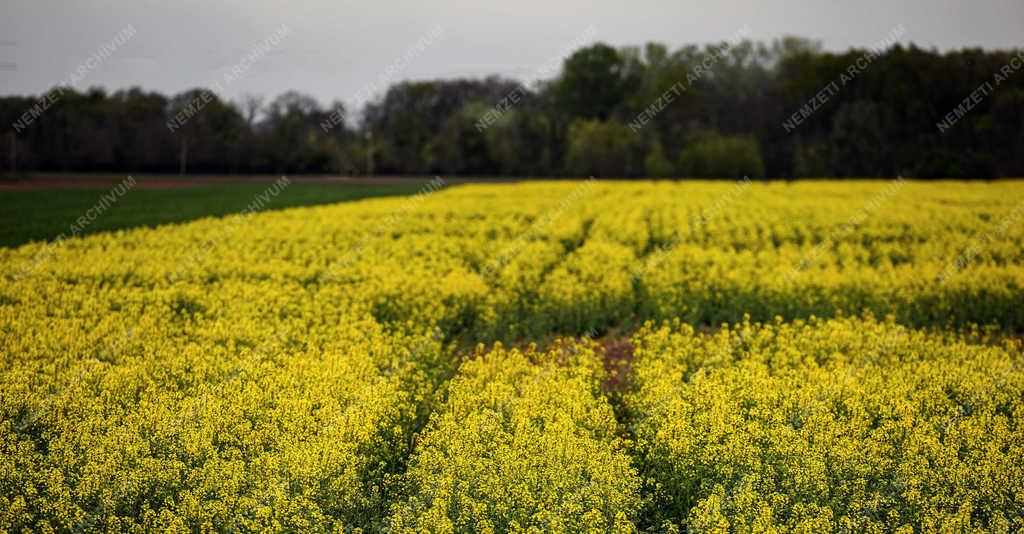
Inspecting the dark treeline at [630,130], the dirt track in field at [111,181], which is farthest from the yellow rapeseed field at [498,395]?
the dark treeline at [630,130]

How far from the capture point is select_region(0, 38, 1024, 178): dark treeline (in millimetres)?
65500

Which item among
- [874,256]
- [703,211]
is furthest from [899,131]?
[874,256]

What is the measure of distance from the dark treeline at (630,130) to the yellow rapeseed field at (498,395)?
5159 centimetres

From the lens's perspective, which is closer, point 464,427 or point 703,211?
point 464,427

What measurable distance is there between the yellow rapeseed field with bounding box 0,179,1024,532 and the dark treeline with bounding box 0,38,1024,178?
169ft

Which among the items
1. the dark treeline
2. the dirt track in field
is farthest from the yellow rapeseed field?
the dark treeline

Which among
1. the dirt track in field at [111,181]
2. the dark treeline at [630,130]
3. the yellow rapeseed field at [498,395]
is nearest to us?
the yellow rapeseed field at [498,395]

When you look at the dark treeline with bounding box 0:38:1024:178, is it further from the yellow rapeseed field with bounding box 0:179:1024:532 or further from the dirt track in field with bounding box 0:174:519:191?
the yellow rapeseed field with bounding box 0:179:1024:532

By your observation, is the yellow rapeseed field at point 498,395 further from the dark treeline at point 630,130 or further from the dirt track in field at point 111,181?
the dark treeline at point 630,130

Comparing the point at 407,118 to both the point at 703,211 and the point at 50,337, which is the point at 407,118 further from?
the point at 50,337

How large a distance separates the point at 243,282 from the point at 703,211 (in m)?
20.9

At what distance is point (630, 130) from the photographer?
7181cm

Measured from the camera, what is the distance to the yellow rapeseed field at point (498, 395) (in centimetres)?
614

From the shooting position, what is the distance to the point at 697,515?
5926mm
